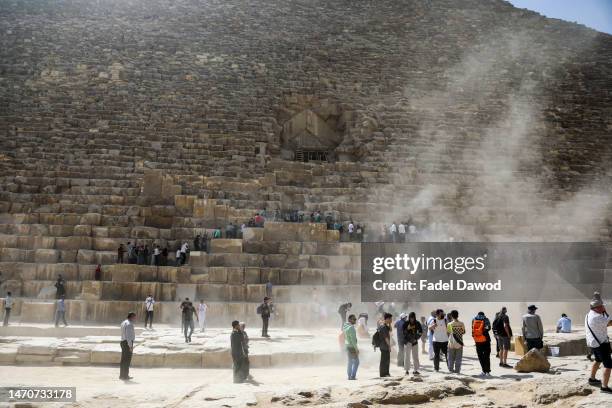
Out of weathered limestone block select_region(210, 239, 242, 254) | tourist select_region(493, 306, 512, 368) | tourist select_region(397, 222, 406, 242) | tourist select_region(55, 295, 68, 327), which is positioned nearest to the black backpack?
tourist select_region(493, 306, 512, 368)

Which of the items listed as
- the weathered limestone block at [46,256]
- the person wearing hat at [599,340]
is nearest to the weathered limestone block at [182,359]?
the person wearing hat at [599,340]

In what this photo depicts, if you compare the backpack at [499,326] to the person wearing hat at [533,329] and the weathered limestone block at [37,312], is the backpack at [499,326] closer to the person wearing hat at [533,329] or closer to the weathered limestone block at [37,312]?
the person wearing hat at [533,329]

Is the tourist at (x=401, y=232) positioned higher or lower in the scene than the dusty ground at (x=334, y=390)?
higher

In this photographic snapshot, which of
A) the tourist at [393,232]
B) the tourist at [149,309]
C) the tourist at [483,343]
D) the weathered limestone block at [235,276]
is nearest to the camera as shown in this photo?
the tourist at [483,343]

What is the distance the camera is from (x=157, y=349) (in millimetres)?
9406

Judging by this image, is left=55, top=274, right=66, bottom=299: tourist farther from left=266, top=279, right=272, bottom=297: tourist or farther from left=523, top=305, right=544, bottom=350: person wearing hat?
left=523, top=305, right=544, bottom=350: person wearing hat

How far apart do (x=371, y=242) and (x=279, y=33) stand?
18510 mm


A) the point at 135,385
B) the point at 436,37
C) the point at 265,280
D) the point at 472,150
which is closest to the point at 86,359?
the point at 135,385

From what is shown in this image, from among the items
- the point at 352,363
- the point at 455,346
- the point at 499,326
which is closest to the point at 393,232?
the point at 499,326

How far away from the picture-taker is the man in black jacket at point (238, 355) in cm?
780

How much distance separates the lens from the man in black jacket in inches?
307

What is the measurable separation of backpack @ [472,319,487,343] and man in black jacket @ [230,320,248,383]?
311 cm

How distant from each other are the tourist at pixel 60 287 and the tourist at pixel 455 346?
901cm

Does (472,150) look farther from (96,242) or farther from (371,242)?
(96,242)
